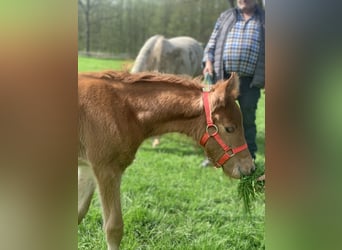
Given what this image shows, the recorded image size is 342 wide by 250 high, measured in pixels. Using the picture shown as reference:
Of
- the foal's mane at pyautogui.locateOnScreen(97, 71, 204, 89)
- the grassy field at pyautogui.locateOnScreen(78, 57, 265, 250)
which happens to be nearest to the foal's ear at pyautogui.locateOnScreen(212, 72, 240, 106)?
the foal's mane at pyautogui.locateOnScreen(97, 71, 204, 89)

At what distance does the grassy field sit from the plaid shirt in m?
0.31

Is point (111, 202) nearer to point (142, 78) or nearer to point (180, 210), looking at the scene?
point (142, 78)

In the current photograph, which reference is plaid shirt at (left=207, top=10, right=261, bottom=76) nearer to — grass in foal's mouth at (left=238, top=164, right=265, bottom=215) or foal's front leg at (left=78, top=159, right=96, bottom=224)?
grass in foal's mouth at (left=238, top=164, right=265, bottom=215)

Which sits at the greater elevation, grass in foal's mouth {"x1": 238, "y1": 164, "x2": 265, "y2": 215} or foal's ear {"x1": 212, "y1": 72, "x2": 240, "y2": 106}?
foal's ear {"x1": 212, "y1": 72, "x2": 240, "y2": 106}

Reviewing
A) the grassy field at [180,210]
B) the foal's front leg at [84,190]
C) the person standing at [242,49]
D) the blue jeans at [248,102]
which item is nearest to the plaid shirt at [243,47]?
the person standing at [242,49]

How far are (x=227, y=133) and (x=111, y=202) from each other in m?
0.69

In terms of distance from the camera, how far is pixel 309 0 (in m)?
1.24

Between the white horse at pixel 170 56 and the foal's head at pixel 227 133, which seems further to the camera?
the white horse at pixel 170 56

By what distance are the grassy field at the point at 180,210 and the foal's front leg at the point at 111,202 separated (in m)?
0.27

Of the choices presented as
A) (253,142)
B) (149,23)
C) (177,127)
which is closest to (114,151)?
(177,127)

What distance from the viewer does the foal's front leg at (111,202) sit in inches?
87.7

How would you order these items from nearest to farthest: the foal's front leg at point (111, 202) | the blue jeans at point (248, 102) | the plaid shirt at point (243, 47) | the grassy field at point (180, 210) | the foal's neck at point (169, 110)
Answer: the foal's front leg at point (111, 202) → the foal's neck at point (169, 110) → the grassy field at point (180, 210) → the plaid shirt at point (243, 47) → the blue jeans at point (248, 102)

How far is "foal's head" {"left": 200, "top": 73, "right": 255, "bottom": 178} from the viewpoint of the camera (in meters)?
2.37

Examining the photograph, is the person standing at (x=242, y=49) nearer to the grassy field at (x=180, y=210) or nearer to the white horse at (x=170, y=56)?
the grassy field at (x=180, y=210)
